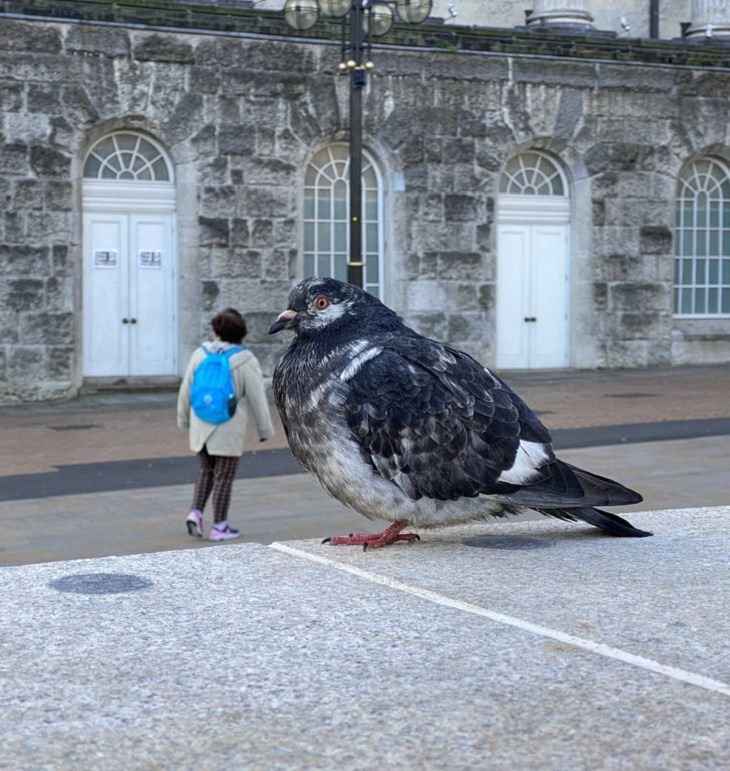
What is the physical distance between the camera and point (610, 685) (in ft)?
9.93

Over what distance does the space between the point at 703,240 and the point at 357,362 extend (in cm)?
2054

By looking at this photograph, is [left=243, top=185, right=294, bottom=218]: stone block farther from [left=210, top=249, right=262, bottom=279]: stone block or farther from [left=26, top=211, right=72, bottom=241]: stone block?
[left=26, top=211, right=72, bottom=241]: stone block

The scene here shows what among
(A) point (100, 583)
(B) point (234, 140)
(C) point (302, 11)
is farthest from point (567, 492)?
(B) point (234, 140)

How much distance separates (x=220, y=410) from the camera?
9352 mm

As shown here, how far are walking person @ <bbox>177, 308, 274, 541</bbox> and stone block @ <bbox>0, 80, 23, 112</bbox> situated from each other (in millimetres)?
10311

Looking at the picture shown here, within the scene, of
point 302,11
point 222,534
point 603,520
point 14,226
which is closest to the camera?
point 603,520

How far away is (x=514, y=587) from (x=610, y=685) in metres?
0.87

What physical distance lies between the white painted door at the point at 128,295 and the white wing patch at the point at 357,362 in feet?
52.0

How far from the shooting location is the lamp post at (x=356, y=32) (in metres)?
16.1

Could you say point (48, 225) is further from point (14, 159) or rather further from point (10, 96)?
point (10, 96)

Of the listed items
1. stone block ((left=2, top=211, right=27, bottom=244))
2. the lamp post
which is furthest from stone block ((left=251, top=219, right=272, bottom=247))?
the lamp post

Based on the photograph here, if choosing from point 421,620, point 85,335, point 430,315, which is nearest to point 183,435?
point 85,335

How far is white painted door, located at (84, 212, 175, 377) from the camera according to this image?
65.5 feet

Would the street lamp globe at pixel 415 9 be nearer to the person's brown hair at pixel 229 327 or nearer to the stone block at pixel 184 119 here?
the stone block at pixel 184 119
